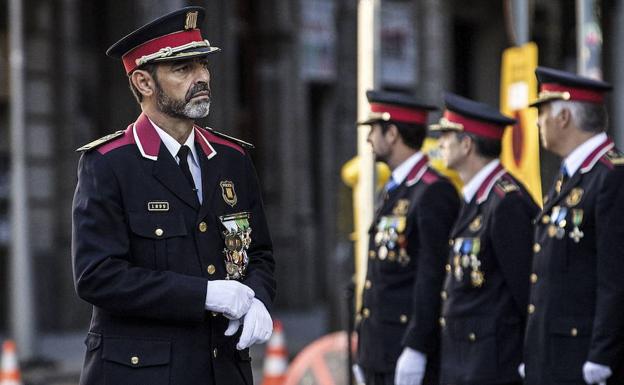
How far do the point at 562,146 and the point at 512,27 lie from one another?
3255mm

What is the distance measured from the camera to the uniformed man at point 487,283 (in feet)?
19.3

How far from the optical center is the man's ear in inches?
173

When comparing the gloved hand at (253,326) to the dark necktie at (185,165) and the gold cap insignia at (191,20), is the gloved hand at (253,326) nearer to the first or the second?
the dark necktie at (185,165)

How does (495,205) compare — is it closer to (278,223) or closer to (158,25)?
(158,25)

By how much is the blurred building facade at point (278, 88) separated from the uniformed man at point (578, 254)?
23.9ft

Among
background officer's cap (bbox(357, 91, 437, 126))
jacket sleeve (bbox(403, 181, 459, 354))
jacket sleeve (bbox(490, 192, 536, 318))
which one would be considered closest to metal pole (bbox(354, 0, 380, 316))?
background officer's cap (bbox(357, 91, 437, 126))

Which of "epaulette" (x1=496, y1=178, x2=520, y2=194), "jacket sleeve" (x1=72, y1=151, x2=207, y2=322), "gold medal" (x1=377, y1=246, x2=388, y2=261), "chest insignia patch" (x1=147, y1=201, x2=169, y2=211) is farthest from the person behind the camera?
"gold medal" (x1=377, y1=246, x2=388, y2=261)

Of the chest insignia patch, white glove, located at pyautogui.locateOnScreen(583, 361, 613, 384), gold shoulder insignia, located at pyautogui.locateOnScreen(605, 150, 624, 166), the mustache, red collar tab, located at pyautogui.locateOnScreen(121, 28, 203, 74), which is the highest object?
red collar tab, located at pyautogui.locateOnScreen(121, 28, 203, 74)

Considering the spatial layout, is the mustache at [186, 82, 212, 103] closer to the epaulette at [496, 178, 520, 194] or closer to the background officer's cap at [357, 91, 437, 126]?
the epaulette at [496, 178, 520, 194]

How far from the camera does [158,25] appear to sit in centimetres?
437

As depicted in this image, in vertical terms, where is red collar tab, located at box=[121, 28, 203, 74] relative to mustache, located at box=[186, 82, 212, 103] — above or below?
above

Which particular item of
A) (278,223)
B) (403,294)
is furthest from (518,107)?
(278,223)

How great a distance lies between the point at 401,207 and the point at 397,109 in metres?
0.60

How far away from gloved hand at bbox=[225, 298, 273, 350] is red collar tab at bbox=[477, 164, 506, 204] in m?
2.10
